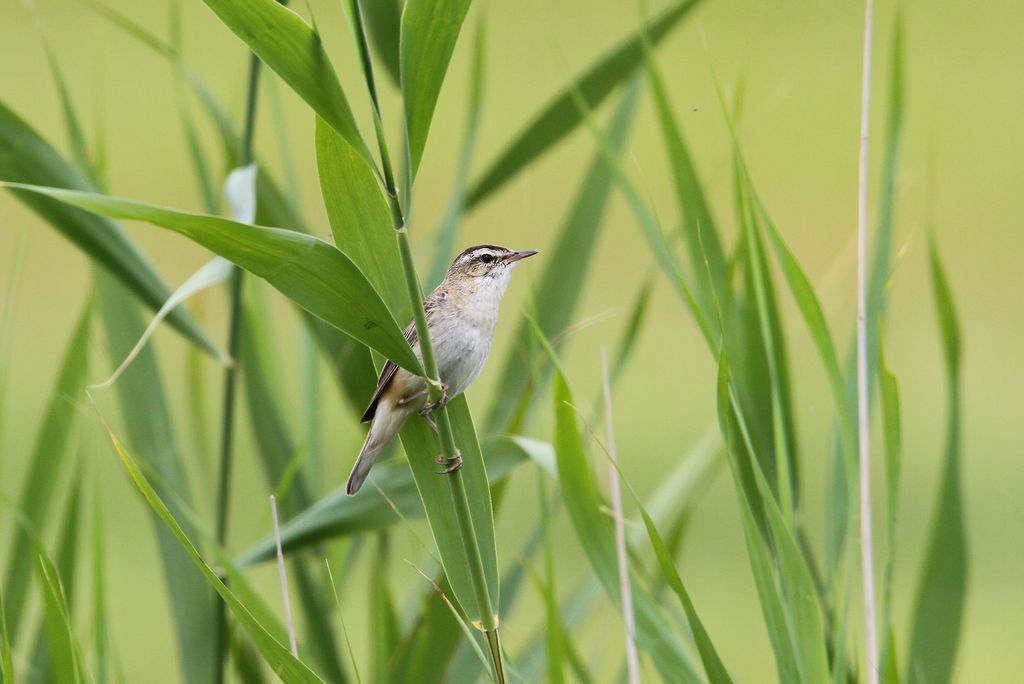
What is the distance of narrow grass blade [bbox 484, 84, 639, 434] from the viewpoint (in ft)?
3.13

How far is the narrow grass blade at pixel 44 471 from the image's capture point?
936 mm

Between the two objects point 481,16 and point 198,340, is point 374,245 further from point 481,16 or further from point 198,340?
point 481,16

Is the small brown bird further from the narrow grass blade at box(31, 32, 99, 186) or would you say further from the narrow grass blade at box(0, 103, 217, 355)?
the narrow grass blade at box(31, 32, 99, 186)

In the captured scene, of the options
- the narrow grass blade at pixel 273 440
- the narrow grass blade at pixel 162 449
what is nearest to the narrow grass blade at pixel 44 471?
the narrow grass blade at pixel 162 449

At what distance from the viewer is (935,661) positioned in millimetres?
774

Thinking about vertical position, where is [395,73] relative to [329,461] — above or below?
above

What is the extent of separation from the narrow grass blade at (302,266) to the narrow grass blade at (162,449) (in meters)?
0.40

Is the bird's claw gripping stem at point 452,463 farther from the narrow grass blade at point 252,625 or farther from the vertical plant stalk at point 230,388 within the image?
the vertical plant stalk at point 230,388

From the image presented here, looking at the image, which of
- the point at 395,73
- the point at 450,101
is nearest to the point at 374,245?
the point at 395,73

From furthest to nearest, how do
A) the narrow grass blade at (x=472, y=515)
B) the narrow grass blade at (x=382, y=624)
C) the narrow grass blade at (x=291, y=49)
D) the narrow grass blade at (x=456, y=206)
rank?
the narrow grass blade at (x=456, y=206) < the narrow grass blade at (x=382, y=624) < the narrow grass blade at (x=472, y=515) < the narrow grass blade at (x=291, y=49)

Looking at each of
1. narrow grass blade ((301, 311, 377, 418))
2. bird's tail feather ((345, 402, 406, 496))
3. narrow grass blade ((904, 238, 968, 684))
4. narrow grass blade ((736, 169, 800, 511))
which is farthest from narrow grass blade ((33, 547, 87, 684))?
narrow grass blade ((904, 238, 968, 684))

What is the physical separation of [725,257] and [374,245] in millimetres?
334

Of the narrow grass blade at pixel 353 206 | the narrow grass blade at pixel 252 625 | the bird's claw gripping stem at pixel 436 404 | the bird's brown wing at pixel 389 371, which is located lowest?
the narrow grass blade at pixel 252 625

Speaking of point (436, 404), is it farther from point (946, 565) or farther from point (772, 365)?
point (946, 565)
